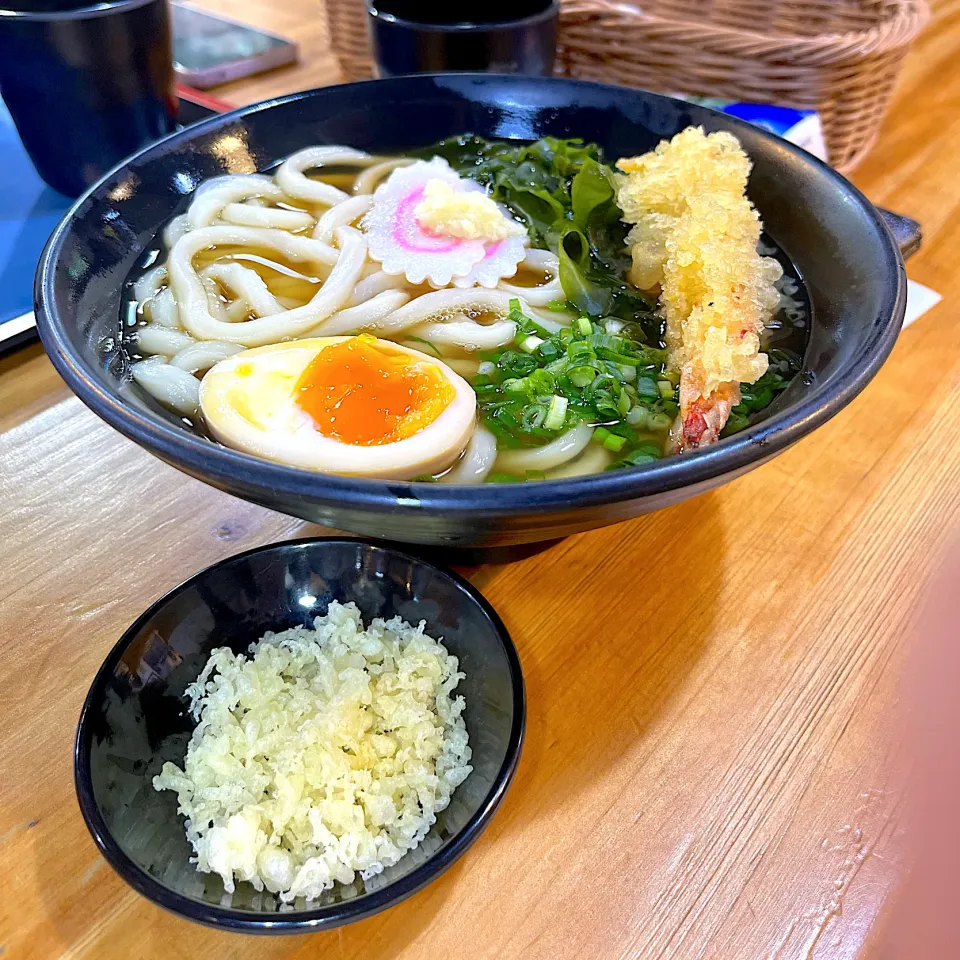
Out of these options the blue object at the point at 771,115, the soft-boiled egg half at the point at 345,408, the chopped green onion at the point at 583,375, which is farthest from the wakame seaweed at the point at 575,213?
the blue object at the point at 771,115

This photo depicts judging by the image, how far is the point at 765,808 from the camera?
1007mm

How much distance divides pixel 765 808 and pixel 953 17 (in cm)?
382

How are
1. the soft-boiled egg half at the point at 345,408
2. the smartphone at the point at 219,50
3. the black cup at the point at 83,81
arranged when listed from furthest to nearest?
1. the smartphone at the point at 219,50
2. the black cup at the point at 83,81
3. the soft-boiled egg half at the point at 345,408

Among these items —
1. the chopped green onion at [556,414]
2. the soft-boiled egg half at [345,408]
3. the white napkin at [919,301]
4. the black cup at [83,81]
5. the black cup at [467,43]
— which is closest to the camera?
the soft-boiled egg half at [345,408]

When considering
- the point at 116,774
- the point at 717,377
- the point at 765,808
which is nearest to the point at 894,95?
the point at 717,377

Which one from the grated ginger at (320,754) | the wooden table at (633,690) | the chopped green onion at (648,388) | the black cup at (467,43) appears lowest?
the wooden table at (633,690)

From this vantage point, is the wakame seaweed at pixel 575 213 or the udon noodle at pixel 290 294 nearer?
the udon noodle at pixel 290 294

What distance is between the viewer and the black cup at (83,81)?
1.70 metres

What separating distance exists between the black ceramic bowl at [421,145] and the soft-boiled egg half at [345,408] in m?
0.10

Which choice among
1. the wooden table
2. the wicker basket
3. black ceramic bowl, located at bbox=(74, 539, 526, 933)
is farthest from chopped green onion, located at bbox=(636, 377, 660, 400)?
the wicker basket

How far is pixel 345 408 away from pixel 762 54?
1.66 meters

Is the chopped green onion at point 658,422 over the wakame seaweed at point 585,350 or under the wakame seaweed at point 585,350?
under

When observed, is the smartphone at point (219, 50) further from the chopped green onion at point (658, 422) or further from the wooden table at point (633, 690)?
the chopped green onion at point (658, 422)

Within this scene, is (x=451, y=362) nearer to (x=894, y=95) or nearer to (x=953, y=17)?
(x=894, y=95)
